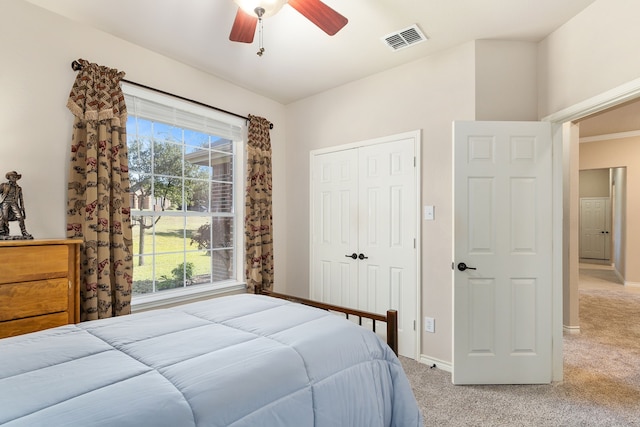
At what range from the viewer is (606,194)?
8.78 meters

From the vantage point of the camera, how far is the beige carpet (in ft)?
6.96

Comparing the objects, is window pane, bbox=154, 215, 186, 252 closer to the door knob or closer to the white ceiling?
the white ceiling

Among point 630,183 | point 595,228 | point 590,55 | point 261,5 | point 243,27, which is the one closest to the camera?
point 261,5

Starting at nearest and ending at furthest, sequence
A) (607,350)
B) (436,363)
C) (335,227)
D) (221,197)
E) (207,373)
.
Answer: (207,373) < (436,363) < (607,350) < (221,197) < (335,227)

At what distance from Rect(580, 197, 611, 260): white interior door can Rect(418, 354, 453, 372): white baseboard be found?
853 cm

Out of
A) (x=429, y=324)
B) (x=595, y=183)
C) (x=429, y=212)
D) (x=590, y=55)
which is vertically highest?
(x=590, y=55)

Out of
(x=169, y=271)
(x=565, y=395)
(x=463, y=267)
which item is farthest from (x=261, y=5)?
(x=565, y=395)

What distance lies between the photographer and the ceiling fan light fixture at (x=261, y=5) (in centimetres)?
183

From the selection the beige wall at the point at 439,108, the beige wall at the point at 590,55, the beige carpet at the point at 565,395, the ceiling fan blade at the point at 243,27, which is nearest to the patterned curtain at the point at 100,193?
the ceiling fan blade at the point at 243,27

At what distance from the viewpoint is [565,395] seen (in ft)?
7.88

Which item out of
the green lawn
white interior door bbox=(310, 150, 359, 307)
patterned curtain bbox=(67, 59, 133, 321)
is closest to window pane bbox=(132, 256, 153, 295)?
the green lawn

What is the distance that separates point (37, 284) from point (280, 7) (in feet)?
6.99

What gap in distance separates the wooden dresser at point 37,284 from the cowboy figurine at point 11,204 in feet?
0.76

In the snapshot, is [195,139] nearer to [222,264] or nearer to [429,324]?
[222,264]
